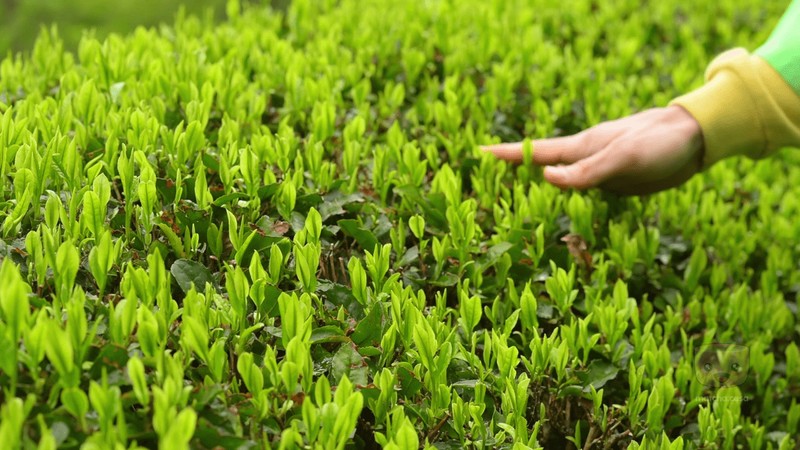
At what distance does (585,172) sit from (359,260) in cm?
111

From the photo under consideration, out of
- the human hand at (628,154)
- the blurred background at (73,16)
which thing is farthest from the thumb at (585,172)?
the blurred background at (73,16)

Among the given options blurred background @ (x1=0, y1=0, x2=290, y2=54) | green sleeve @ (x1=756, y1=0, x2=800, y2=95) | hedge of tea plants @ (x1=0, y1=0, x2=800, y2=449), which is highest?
blurred background @ (x1=0, y1=0, x2=290, y2=54)

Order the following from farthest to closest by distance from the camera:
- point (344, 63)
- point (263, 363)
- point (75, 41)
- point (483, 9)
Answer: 1. point (75, 41)
2. point (483, 9)
3. point (344, 63)
4. point (263, 363)

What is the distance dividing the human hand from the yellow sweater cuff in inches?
2.0

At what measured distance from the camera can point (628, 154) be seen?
281cm

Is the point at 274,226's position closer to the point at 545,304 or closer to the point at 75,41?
the point at 545,304

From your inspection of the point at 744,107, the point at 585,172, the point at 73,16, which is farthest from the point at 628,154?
the point at 73,16

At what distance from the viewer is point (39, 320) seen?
1.43m

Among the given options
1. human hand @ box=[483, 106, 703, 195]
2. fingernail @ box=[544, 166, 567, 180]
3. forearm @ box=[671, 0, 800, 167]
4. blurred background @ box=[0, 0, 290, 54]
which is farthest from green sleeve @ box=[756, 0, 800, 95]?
blurred background @ box=[0, 0, 290, 54]

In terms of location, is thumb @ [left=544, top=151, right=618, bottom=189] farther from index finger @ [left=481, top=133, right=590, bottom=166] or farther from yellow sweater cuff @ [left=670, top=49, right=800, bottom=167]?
yellow sweater cuff @ [left=670, top=49, right=800, bottom=167]

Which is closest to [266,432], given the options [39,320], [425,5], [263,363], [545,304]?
[263,363]

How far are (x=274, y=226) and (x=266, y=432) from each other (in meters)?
0.72

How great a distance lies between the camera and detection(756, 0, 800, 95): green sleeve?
2.82 m

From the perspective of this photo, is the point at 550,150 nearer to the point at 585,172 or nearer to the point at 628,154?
the point at 585,172
